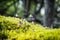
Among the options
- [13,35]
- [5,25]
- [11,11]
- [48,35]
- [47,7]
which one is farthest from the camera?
[11,11]

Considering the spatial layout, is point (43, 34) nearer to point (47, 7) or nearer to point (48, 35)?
point (48, 35)

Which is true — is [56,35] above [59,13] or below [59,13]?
above

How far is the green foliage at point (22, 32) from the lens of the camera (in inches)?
92.7

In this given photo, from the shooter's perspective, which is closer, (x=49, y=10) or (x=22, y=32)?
(x=22, y=32)

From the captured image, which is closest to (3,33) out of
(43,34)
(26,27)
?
(26,27)

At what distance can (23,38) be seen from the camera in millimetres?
2393

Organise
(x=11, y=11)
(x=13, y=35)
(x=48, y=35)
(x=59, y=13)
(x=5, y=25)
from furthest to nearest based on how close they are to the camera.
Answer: (x=11, y=11) < (x=59, y=13) < (x=5, y=25) < (x=13, y=35) < (x=48, y=35)

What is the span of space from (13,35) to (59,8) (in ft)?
40.4

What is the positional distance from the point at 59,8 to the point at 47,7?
26.4 feet

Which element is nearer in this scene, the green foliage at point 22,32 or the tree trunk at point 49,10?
the green foliage at point 22,32

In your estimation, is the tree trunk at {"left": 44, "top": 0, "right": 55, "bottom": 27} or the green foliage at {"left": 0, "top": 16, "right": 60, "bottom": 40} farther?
the tree trunk at {"left": 44, "top": 0, "right": 55, "bottom": 27}

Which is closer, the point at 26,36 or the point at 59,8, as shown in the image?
A: the point at 26,36

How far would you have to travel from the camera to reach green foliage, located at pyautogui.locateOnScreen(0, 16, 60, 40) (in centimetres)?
235

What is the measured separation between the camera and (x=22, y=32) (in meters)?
2.75
